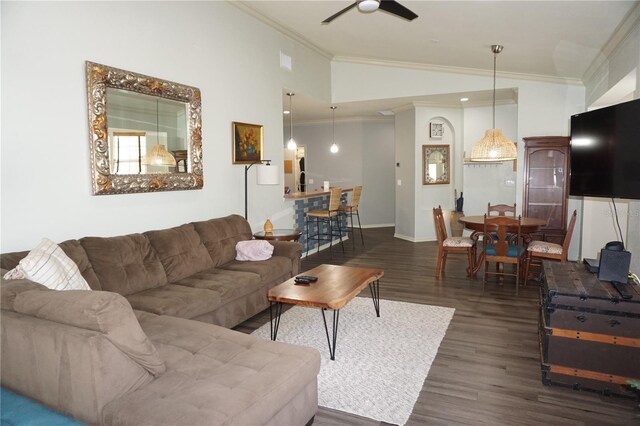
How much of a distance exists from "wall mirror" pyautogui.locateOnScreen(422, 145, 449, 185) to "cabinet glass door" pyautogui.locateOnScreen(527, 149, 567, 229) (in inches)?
89.9

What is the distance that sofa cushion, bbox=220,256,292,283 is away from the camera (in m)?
4.03

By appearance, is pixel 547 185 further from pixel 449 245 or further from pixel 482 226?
pixel 449 245

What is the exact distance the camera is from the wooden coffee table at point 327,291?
10.0 feet

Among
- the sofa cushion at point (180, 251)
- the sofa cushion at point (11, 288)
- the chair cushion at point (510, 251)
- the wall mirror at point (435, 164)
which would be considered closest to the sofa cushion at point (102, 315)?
the sofa cushion at point (11, 288)

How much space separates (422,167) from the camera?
8297 millimetres

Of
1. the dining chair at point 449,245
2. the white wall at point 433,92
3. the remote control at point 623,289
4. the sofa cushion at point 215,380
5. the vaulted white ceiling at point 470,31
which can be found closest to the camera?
the sofa cushion at point 215,380

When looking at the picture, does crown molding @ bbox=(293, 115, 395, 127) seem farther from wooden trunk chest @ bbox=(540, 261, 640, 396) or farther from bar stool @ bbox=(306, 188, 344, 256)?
wooden trunk chest @ bbox=(540, 261, 640, 396)

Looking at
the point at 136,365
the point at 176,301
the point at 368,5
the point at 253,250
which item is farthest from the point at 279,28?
the point at 136,365

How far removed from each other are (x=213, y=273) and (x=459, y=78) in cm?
523

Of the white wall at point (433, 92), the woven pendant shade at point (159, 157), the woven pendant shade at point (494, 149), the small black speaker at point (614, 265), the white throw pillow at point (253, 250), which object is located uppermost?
the white wall at point (433, 92)

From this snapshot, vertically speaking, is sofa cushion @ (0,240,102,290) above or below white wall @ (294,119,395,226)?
below

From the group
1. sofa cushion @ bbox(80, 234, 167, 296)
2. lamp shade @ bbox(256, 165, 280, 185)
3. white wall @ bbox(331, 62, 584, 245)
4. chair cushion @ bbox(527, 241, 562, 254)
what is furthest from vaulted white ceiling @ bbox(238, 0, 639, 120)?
sofa cushion @ bbox(80, 234, 167, 296)

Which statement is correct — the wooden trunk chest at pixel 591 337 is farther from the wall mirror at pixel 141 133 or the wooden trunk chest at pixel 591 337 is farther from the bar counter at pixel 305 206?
the bar counter at pixel 305 206

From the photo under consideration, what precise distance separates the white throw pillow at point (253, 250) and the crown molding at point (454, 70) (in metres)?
4.22
